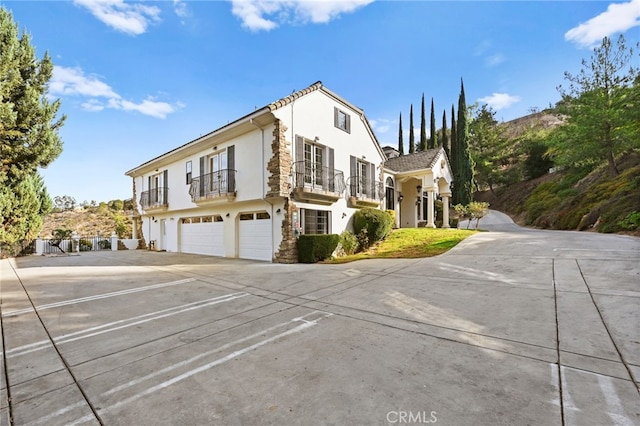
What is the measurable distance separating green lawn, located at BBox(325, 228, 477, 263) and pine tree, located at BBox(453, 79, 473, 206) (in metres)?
14.7

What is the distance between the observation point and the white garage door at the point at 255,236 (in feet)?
41.3

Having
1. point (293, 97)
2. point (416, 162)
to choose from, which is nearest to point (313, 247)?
point (293, 97)

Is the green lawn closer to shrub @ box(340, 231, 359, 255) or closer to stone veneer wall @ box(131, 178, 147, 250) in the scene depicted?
shrub @ box(340, 231, 359, 255)

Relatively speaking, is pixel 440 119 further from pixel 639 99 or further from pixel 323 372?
pixel 323 372

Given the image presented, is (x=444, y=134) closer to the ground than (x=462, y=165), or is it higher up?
higher up

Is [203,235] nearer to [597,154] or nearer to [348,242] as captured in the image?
[348,242]

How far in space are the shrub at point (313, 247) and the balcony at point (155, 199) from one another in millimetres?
11171

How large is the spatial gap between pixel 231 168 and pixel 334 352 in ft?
38.7

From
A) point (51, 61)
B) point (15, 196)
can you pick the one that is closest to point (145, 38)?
point (51, 61)

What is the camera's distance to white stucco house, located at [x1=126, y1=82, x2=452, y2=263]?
11.9 meters

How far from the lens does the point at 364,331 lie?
4.00 metres

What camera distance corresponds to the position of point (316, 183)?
13398mm

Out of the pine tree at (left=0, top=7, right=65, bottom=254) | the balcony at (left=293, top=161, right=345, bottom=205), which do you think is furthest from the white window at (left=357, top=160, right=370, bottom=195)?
the pine tree at (left=0, top=7, right=65, bottom=254)

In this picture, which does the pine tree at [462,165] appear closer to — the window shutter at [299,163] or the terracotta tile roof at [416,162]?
the terracotta tile roof at [416,162]
